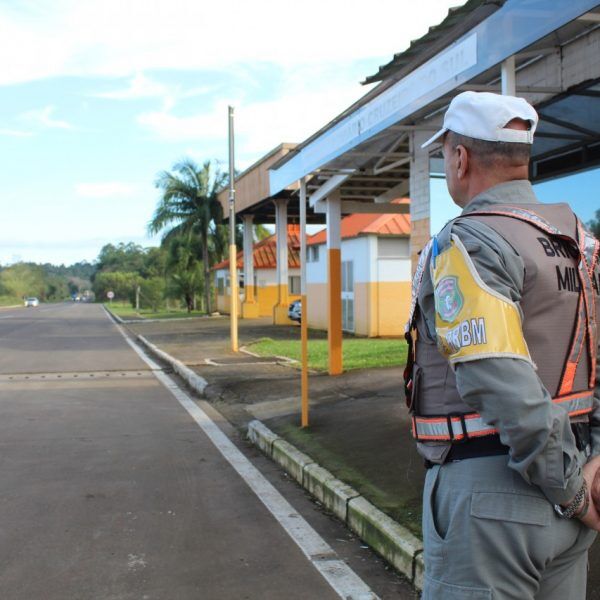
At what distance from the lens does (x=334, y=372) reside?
11398mm

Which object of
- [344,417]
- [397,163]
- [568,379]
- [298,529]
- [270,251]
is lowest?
[298,529]

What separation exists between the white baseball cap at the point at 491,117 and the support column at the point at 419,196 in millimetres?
6270

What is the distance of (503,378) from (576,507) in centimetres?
39

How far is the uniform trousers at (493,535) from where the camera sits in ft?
5.42

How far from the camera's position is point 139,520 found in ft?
16.1

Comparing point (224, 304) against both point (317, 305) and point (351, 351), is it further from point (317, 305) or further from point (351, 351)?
point (351, 351)

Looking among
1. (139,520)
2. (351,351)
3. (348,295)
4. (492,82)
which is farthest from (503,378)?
(348,295)

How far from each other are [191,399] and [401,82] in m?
6.39

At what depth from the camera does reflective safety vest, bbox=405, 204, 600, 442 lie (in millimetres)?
1621

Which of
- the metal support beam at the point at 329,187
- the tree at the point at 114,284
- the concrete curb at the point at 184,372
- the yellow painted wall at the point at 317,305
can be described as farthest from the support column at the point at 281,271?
the tree at the point at 114,284

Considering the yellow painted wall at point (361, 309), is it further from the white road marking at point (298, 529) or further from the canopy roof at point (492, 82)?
the white road marking at point (298, 529)

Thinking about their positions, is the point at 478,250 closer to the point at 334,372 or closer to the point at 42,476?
the point at 42,476

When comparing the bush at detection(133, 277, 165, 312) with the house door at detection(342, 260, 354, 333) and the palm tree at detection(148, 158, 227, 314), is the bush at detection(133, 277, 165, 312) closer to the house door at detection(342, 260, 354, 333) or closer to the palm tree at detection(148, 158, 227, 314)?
the palm tree at detection(148, 158, 227, 314)

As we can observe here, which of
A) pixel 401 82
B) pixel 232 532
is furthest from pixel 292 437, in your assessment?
pixel 401 82
